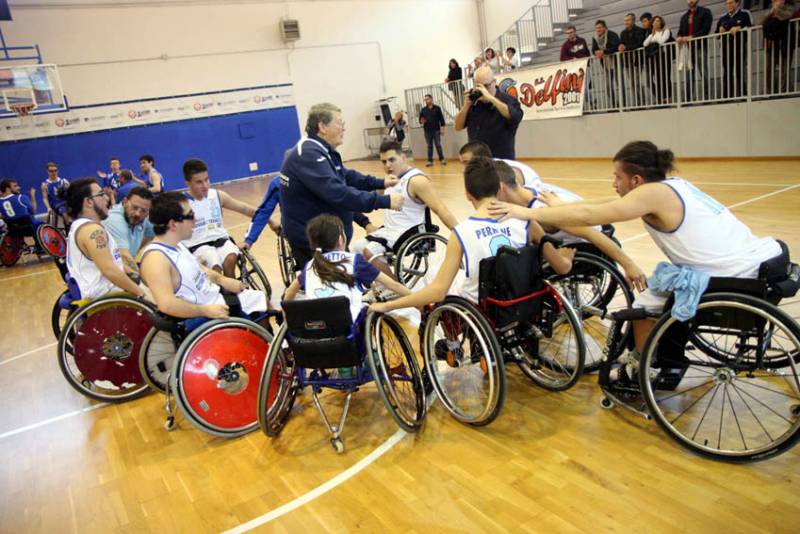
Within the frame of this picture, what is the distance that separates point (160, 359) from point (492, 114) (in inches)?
121

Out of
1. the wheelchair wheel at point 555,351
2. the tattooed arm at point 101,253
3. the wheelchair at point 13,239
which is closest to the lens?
the wheelchair wheel at point 555,351

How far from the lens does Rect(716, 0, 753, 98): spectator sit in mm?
7812

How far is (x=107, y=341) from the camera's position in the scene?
3334 millimetres

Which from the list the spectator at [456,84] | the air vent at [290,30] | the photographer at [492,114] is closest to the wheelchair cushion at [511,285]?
the photographer at [492,114]

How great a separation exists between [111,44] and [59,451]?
13.7 meters

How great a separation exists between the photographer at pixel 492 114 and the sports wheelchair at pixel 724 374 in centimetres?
254

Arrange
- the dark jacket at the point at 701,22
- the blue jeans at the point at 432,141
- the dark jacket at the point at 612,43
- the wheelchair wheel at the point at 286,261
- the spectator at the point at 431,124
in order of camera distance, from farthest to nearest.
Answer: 1. the blue jeans at the point at 432,141
2. the spectator at the point at 431,124
3. the dark jacket at the point at 612,43
4. the dark jacket at the point at 701,22
5. the wheelchair wheel at the point at 286,261

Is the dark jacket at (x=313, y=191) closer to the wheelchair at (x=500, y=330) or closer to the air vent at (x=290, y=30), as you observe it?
the wheelchair at (x=500, y=330)

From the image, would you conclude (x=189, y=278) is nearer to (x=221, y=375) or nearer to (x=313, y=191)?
(x=221, y=375)

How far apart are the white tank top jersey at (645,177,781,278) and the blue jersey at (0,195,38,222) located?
942 centimetres

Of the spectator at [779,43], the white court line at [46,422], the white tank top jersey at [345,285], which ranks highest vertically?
the spectator at [779,43]

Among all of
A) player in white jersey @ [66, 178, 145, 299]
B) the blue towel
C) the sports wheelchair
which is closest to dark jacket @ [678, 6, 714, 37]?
the sports wheelchair

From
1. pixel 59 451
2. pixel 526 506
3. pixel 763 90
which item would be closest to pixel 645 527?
pixel 526 506

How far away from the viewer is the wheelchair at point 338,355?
2.43m
